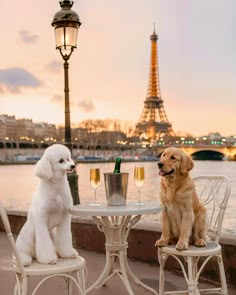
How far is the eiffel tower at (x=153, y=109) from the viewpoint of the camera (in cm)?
9756

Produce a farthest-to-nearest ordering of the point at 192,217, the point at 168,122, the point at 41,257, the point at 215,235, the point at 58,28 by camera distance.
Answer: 1. the point at 168,122
2. the point at 58,28
3. the point at 215,235
4. the point at 192,217
5. the point at 41,257

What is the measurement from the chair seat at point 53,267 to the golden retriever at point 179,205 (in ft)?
2.18

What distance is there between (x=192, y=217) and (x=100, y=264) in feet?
5.38

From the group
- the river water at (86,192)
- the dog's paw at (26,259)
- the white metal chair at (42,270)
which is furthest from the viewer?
the river water at (86,192)

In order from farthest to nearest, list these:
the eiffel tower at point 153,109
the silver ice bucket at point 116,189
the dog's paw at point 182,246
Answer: the eiffel tower at point 153,109, the silver ice bucket at point 116,189, the dog's paw at point 182,246

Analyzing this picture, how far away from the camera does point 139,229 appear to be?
4773mm

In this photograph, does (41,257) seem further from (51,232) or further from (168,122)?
(168,122)

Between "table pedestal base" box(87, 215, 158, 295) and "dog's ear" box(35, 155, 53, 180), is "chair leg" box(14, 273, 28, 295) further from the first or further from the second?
"table pedestal base" box(87, 215, 158, 295)

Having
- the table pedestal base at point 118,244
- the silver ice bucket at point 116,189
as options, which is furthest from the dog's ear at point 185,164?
the table pedestal base at point 118,244

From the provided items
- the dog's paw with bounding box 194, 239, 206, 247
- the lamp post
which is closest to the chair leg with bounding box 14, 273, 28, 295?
the dog's paw with bounding box 194, 239, 206, 247

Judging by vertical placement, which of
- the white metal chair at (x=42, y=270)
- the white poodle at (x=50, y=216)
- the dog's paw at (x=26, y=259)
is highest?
the white poodle at (x=50, y=216)

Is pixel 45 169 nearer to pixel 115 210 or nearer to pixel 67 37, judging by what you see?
pixel 115 210

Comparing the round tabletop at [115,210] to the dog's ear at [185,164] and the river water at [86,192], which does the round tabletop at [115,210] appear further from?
the river water at [86,192]

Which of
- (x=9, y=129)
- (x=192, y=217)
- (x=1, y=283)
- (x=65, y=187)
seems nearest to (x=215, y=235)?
(x=192, y=217)
